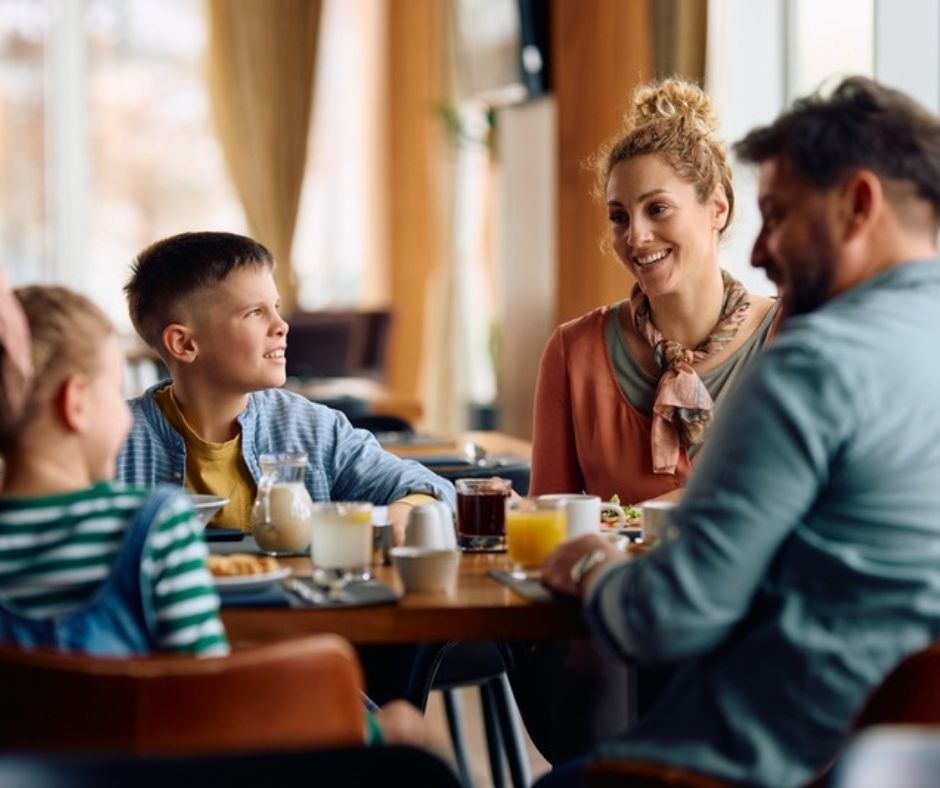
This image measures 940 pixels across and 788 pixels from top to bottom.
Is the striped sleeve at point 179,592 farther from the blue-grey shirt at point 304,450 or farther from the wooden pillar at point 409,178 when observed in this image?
the wooden pillar at point 409,178

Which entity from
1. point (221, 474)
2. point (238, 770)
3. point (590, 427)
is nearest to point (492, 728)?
point (590, 427)

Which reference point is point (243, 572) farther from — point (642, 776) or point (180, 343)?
point (180, 343)

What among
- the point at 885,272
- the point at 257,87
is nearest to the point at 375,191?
the point at 257,87

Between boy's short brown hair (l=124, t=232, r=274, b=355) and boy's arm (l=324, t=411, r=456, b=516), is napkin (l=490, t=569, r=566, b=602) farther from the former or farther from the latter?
boy's short brown hair (l=124, t=232, r=274, b=355)

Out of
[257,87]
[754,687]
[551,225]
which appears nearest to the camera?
[754,687]

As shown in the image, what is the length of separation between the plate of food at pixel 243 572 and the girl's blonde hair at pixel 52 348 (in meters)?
0.32

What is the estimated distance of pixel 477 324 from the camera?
8.13 metres

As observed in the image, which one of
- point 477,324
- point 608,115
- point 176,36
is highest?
point 176,36

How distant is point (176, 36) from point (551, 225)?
12.6 ft

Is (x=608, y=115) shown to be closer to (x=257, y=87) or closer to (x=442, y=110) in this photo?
(x=442, y=110)

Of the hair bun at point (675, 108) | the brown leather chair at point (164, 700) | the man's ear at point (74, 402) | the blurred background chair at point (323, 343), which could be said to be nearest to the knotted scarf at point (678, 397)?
the hair bun at point (675, 108)

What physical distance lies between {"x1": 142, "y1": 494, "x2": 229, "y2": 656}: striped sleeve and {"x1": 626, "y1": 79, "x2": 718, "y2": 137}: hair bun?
1.53 metres

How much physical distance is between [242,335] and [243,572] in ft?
2.26

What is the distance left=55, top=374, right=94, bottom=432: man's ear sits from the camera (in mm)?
1600
